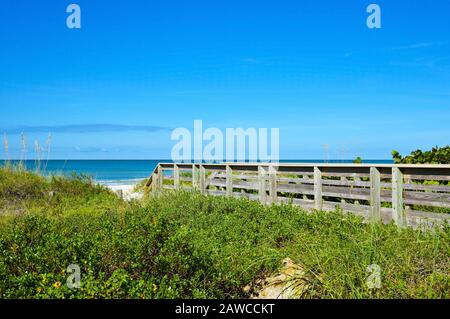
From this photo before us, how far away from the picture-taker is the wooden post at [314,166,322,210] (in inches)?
388

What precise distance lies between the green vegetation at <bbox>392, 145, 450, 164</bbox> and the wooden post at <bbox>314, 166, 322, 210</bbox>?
2655 millimetres

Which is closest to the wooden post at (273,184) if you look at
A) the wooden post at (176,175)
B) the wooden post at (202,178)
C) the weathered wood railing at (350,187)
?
the weathered wood railing at (350,187)

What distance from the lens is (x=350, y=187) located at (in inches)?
365

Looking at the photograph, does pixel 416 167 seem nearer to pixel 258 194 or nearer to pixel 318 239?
pixel 318 239

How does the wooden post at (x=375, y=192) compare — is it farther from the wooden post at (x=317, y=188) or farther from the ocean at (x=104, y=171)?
the ocean at (x=104, y=171)

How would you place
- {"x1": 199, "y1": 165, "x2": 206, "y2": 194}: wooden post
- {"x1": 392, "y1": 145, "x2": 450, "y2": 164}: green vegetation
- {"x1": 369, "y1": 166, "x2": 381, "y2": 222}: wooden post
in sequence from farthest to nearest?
1. {"x1": 199, "y1": 165, "x2": 206, "y2": 194}: wooden post
2. {"x1": 392, "y1": 145, "x2": 450, "y2": 164}: green vegetation
3. {"x1": 369, "y1": 166, "x2": 381, "y2": 222}: wooden post

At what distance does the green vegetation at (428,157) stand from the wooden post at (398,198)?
3016 millimetres

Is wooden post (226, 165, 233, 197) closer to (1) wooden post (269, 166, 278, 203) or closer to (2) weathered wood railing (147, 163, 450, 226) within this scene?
(2) weathered wood railing (147, 163, 450, 226)

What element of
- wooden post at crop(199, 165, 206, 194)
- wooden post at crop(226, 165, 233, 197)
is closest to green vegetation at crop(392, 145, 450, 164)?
wooden post at crop(226, 165, 233, 197)

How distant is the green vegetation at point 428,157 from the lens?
10.5m

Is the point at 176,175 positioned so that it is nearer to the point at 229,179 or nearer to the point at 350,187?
the point at 229,179
